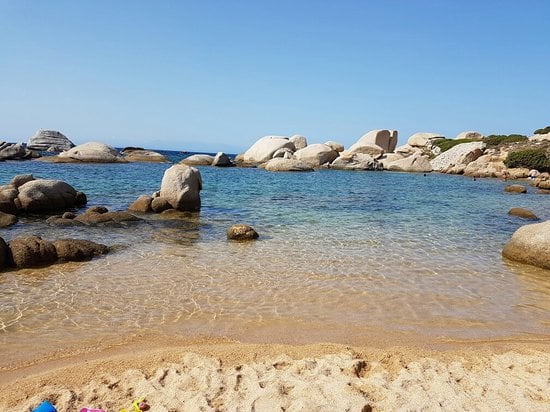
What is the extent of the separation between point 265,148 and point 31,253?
47.0 meters

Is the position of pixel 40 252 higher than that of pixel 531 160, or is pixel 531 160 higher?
pixel 531 160

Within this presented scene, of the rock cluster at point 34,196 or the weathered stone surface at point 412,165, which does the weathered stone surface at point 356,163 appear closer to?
the weathered stone surface at point 412,165

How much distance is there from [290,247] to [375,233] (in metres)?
3.48

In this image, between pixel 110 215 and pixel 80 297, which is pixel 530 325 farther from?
pixel 110 215

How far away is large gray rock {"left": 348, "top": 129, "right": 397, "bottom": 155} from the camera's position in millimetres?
57094

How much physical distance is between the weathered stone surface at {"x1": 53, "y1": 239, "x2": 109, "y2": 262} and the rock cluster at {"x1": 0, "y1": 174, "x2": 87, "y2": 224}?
5954 millimetres

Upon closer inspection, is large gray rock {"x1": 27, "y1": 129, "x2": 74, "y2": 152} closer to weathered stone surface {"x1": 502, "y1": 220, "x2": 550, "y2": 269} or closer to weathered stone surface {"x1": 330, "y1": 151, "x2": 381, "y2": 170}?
weathered stone surface {"x1": 330, "y1": 151, "x2": 381, "y2": 170}

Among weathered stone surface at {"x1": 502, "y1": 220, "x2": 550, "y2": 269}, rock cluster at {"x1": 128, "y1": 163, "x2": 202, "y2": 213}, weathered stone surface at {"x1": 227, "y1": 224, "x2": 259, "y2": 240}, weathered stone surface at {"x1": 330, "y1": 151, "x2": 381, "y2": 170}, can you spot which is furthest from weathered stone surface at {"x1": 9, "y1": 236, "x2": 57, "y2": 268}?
weathered stone surface at {"x1": 330, "y1": 151, "x2": 381, "y2": 170}

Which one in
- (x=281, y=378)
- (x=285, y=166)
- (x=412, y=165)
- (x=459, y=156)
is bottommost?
(x=285, y=166)

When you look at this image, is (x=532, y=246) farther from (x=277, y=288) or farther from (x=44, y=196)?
(x=44, y=196)

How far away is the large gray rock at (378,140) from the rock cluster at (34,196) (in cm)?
4405

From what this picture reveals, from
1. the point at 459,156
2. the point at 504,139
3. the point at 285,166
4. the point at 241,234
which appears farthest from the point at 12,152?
the point at 504,139

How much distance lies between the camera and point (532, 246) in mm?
9984

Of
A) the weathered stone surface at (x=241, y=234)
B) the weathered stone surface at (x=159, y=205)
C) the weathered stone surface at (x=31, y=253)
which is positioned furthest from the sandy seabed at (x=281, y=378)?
the weathered stone surface at (x=159, y=205)
